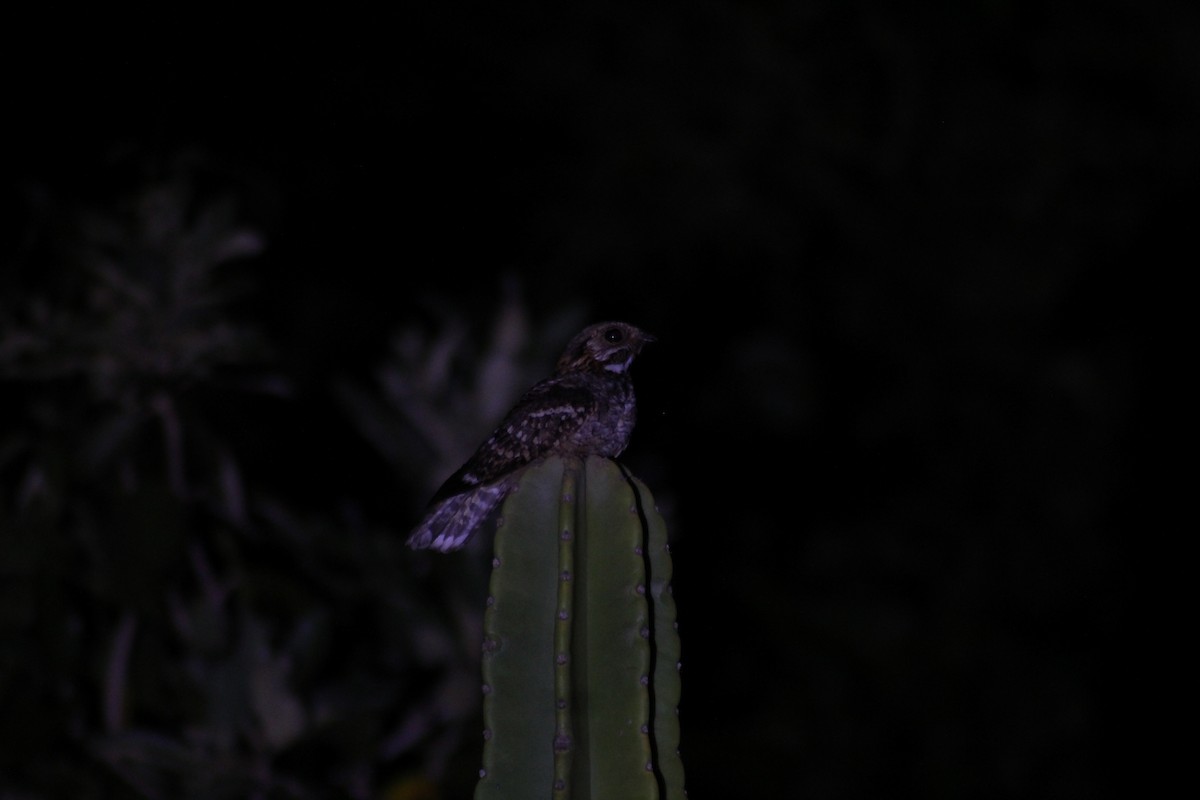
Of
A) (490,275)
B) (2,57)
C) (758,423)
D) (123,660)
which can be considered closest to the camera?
(123,660)

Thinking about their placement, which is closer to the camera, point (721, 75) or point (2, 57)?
point (2, 57)

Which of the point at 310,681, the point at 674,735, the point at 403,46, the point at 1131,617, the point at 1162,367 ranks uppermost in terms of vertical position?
the point at 403,46

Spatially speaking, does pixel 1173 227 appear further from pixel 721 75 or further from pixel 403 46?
pixel 403 46

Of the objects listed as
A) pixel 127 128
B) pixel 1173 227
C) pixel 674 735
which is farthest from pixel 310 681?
pixel 1173 227

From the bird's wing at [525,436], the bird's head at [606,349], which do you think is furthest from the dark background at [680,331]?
the bird's wing at [525,436]

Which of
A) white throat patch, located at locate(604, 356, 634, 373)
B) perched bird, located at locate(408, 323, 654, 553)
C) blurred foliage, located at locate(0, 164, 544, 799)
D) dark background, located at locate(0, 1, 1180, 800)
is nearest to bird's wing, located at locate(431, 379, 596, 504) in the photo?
perched bird, located at locate(408, 323, 654, 553)

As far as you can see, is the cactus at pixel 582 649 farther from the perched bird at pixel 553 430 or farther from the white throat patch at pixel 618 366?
the white throat patch at pixel 618 366
